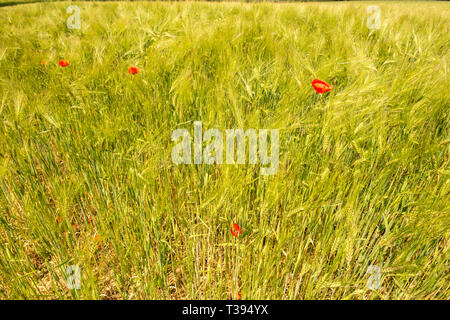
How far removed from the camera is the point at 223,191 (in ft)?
2.35

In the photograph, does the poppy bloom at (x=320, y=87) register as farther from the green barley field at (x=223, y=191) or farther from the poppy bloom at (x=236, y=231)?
the poppy bloom at (x=236, y=231)

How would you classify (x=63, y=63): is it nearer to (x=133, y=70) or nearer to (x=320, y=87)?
(x=133, y=70)

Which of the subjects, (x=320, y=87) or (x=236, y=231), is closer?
(x=236, y=231)

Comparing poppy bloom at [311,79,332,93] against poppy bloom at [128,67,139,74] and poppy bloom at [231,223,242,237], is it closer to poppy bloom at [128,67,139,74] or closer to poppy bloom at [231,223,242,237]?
poppy bloom at [231,223,242,237]

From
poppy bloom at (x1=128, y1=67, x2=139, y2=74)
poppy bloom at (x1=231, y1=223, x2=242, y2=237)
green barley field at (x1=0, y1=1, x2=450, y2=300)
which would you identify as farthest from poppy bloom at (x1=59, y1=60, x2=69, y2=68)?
poppy bloom at (x1=231, y1=223, x2=242, y2=237)

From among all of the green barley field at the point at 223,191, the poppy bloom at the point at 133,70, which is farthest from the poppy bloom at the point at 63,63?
the poppy bloom at the point at 133,70

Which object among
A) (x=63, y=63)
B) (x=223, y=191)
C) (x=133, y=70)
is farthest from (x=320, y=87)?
(x=63, y=63)

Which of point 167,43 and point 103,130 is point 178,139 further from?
point 167,43

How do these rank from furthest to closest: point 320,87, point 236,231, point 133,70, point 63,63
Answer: point 63,63 → point 133,70 → point 320,87 → point 236,231

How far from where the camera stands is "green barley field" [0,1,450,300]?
694 millimetres

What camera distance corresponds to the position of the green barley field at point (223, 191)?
27.3 inches

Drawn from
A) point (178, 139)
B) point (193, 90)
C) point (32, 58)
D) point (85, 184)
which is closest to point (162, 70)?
point (193, 90)
